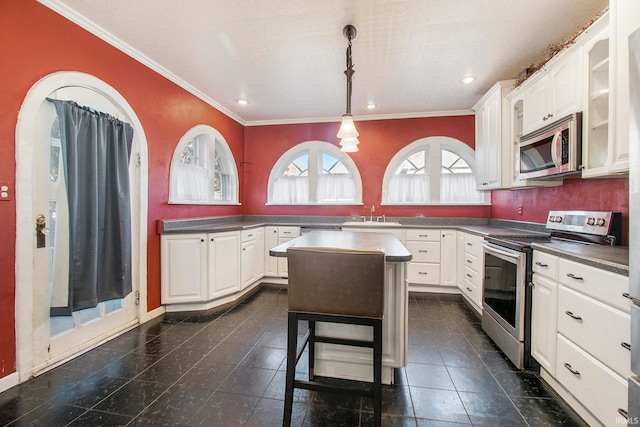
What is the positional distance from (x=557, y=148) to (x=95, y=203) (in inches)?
144

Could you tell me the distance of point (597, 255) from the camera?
1562 millimetres

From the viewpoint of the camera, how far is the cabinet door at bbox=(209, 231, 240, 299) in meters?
3.17

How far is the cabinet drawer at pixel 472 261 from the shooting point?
10.1ft

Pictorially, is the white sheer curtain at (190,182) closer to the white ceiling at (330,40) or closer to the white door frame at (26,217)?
the white ceiling at (330,40)

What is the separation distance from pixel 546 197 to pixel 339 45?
99.8 inches

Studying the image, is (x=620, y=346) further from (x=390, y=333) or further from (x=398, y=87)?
(x=398, y=87)

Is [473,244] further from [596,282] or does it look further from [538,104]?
[596,282]

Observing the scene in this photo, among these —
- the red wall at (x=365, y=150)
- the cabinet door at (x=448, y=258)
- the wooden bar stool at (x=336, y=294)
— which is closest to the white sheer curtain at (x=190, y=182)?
the red wall at (x=365, y=150)

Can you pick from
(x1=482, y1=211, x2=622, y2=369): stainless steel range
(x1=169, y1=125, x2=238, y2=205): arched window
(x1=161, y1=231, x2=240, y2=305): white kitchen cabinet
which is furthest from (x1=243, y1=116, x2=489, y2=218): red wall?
(x1=482, y1=211, x2=622, y2=369): stainless steel range

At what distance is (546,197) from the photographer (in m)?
2.80

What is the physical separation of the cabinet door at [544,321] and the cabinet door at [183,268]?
3.05 metres

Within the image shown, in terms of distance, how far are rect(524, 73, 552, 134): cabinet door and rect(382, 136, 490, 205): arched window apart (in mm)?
1574

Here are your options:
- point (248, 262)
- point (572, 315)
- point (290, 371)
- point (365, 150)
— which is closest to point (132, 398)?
point (290, 371)

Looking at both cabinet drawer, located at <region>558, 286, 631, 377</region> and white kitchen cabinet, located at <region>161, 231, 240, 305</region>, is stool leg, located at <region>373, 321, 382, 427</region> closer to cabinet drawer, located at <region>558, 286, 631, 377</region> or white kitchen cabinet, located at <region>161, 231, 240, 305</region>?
cabinet drawer, located at <region>558, 286, 631, 377</region>
